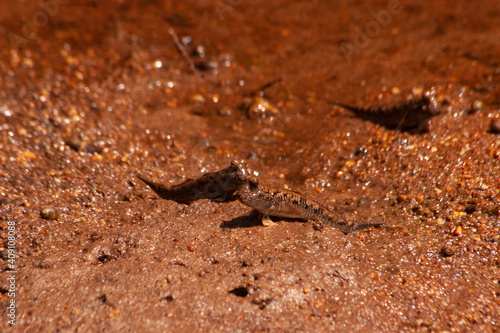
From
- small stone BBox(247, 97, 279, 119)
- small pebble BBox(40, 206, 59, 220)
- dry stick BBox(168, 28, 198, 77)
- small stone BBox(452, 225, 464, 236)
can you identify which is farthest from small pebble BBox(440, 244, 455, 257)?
dry stick BBox(168, 28, 198, 77)

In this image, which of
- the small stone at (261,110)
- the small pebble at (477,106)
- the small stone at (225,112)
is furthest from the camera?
the small stone at (225,112)

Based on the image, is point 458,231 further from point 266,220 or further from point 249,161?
point 249,161

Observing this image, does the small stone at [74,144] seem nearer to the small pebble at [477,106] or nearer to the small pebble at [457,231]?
the small pebble at [457,231]

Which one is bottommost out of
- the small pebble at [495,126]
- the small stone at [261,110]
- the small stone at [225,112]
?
the small stone at [225,112]

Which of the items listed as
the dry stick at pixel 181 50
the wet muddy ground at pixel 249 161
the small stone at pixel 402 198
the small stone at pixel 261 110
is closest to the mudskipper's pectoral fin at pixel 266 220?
the wet muddy ground at pixel 249 161

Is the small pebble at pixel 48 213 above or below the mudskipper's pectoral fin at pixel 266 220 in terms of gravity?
below

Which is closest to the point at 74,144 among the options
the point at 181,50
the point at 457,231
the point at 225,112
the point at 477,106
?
the point at 225,112

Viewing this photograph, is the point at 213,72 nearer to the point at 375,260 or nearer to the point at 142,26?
the point at 142,26

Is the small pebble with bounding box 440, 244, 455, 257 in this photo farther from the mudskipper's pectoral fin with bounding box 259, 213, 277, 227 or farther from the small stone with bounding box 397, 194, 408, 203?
the mudskipper's pectoral fin with bounding box 259, 213, 277, 227
